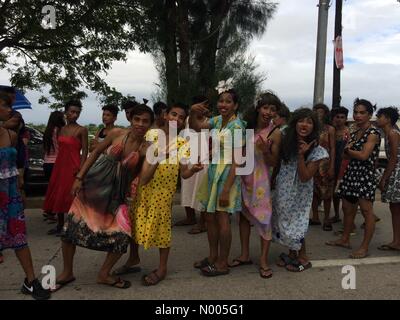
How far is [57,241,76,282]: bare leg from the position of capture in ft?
11.0

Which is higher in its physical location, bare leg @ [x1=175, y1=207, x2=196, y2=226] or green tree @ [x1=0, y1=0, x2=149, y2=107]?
green tree @ [x1=0, y1=0, x2=149, y2=107]

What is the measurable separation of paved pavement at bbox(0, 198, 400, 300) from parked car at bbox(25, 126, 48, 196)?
102 inches

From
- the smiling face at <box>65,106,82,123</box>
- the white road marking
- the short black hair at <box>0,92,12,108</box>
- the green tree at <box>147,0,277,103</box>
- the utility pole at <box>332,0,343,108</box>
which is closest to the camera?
the short black hair at <box>0,92,12,108</box>

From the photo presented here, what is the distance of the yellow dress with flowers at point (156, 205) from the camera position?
132 inches

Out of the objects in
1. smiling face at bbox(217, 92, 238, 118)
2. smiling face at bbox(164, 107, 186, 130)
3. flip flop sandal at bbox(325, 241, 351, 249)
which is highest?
smiling face at bbox(217, 92, 238, 118)

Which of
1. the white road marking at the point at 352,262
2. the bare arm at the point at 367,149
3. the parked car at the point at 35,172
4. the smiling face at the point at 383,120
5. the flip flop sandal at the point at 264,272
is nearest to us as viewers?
the flip flop sandal at the point at 264,272

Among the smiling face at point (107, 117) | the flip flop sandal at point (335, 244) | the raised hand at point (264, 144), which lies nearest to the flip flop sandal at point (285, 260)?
the flip flop sandal at point (335, 244)

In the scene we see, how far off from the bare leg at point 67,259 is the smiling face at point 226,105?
1733 millimetres

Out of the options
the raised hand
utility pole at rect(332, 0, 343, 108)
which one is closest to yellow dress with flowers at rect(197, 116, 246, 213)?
the raised hand

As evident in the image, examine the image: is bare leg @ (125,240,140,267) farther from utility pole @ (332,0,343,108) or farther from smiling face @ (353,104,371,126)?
utility pole @ (332,0,343,108)

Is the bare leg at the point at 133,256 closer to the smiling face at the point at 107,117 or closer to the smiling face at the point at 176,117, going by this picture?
the smiling face at the point at 176,117

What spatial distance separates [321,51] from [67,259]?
6165 millimetres
